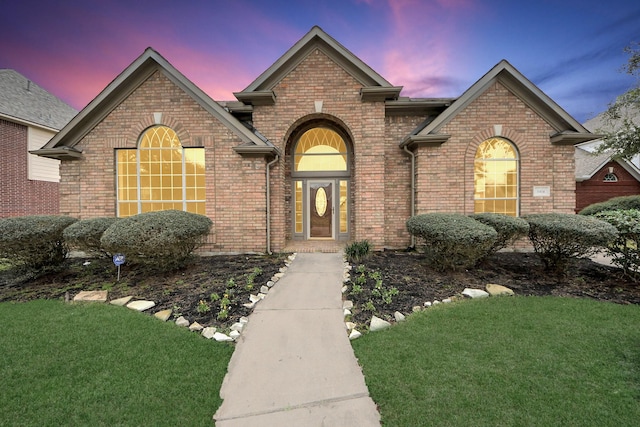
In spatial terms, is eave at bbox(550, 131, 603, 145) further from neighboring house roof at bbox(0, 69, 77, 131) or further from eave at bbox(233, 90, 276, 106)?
neighboring house roof at bbox(0, 69, 77, 131)

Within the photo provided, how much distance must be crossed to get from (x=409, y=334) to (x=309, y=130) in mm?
7721

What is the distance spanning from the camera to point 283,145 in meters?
8.62

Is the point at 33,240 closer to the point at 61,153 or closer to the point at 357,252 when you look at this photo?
the point at 61,153

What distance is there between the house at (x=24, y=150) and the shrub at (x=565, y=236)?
23.1 meters

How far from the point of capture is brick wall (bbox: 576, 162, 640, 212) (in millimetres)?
16189

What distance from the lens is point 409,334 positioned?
3.64 m

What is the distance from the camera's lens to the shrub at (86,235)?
224 inches

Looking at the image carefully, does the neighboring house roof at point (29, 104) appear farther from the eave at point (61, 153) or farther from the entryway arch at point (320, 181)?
the entryway arch at point (320, 181)

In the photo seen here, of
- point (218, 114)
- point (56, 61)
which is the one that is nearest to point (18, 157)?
point (56, 61)

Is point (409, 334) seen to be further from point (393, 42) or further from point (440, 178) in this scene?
point (393, 42)

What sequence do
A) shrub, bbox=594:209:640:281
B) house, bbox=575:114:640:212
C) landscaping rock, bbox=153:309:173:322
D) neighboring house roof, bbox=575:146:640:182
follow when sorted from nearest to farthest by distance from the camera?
landscaping rock, bbox=153:309:173:322 < shrub, bbox=594:209:640:281 < neighboring house roof, bbox=575:146:640:182 < house, bbox=575:114:640:212

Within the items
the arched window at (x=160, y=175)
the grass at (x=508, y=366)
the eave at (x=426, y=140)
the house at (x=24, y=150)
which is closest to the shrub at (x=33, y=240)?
the arched window at (x=160, y=175)

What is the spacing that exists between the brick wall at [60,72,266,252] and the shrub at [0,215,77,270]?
219cm

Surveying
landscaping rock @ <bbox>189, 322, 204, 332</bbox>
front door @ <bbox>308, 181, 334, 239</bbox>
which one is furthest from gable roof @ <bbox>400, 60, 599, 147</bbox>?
landscaping rock @ <bbox>189, 322, 204, 332</bbox>
